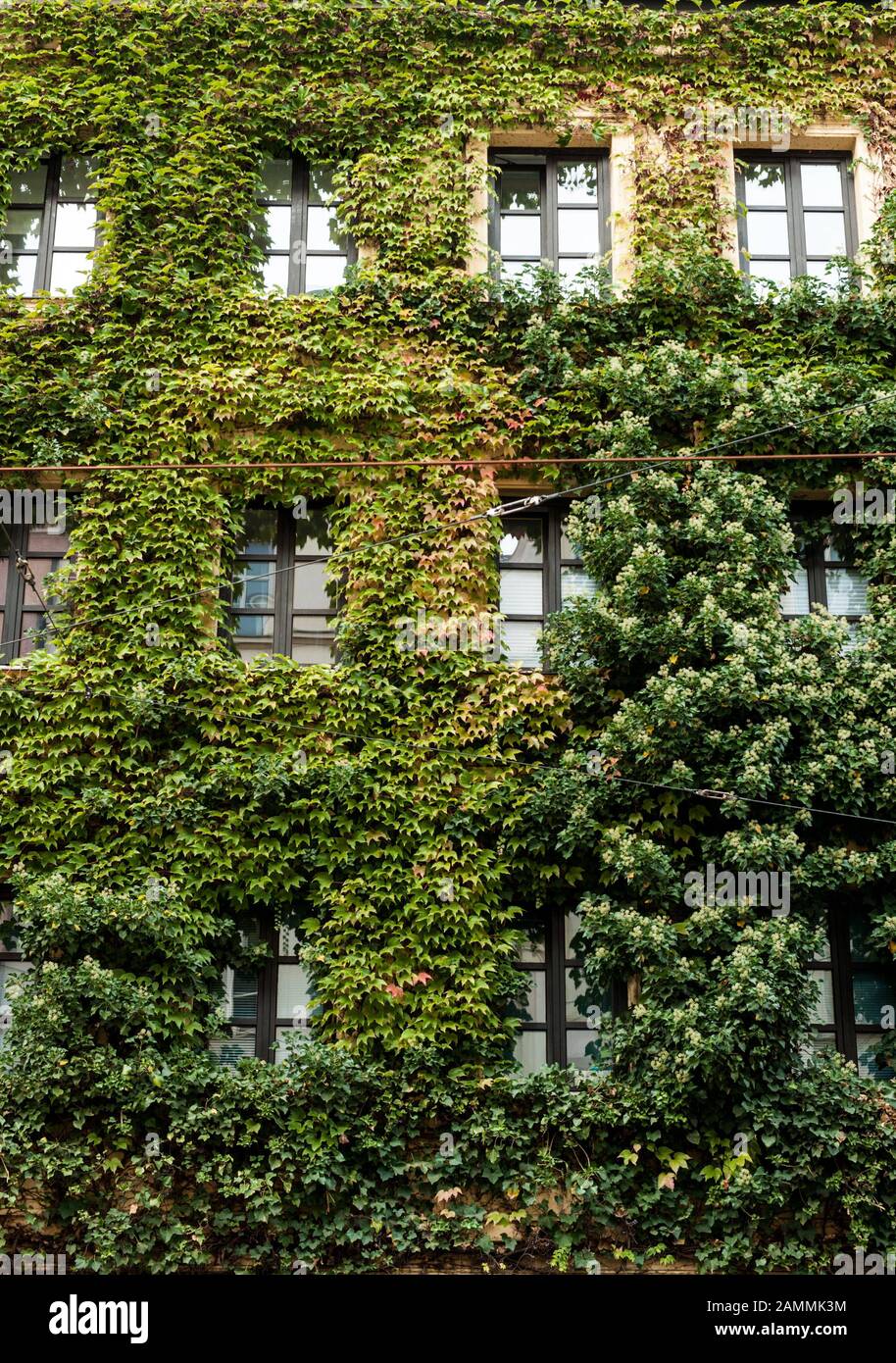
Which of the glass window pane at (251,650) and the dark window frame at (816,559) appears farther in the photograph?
the dark window frame at (816,559)

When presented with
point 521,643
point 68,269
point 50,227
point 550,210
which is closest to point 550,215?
point 550,210

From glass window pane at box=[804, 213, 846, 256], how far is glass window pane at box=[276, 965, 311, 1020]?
29.1 feet

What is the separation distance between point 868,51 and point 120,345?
27.5 ft

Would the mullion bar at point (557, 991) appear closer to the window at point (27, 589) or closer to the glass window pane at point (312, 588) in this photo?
the glass window pane at point (312, 588)

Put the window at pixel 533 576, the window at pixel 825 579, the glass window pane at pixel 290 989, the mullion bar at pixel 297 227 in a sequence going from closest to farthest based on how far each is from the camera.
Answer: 1. the glass window pane at pixel 290 989
2. the window at pixel 533 576
3. the window at pixel 825 579
4. the mullion bar at pixel 297 227

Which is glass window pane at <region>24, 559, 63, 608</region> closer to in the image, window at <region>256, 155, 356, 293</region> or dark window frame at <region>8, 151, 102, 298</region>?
dark window frame at <region>8, 151, 102, 298</region>

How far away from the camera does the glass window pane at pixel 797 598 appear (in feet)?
43.8

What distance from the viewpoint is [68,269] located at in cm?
1455

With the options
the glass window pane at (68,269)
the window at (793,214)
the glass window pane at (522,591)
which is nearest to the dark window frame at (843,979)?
the glass window pane at (522,591)

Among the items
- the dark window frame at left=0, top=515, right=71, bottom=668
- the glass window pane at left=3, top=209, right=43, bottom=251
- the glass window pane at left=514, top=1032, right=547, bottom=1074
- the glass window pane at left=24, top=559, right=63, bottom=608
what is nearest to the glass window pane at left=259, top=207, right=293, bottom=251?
the glass window pane at left=3, top=209, right=43, bottom=251

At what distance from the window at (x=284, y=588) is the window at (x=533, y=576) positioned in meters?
1.66

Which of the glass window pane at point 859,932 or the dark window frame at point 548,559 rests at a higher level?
the dark window frame at point 548,559

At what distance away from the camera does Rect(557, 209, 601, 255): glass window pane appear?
14.6m

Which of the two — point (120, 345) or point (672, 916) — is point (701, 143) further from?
point (672, 916)
